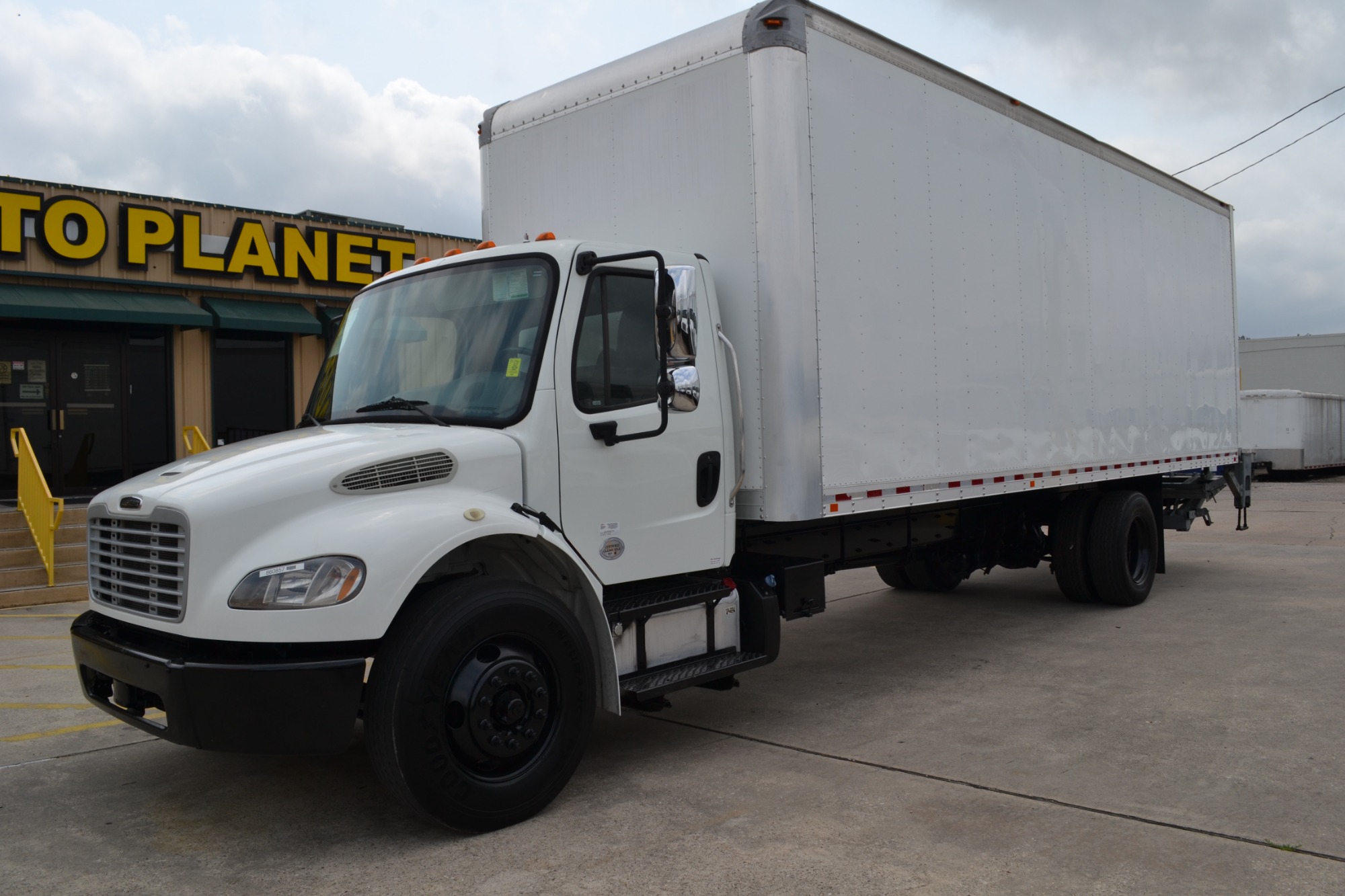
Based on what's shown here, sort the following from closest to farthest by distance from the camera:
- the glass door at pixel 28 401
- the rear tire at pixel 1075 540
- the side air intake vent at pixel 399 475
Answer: the side air intake vent at pixel 399 475 < the rear tire at pixel 1075 540 < the glass door at pixel 28 401

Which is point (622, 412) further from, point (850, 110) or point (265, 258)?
point (265, 258)

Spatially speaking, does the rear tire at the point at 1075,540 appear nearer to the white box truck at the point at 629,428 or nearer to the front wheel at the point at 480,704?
the white box truck at the point at 629,428

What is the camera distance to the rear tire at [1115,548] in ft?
30.3

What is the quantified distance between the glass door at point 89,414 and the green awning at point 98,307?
0.75m

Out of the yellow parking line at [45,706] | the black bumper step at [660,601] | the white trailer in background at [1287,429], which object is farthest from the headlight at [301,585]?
the white trailer in background at [1287,429]

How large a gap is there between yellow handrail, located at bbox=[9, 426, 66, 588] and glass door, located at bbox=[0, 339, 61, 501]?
168cm

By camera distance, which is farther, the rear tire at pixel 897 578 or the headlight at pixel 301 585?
the rear tire at pixel 897 578

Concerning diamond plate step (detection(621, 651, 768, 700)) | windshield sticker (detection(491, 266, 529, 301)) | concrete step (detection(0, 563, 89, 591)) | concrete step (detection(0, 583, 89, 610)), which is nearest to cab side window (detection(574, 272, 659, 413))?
windshield sticker (detection(491, 266, 529, 301))

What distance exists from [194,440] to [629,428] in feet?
43.5

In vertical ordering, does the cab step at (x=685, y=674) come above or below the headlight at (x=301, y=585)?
below

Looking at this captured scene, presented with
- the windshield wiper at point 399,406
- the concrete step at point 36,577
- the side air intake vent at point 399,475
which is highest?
the windshield wiper at point 399,406

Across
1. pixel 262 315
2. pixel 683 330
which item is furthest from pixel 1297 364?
pixel 683 330

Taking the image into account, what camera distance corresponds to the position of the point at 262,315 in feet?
56.2

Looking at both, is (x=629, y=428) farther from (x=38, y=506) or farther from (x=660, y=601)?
(x=38, y=506)
